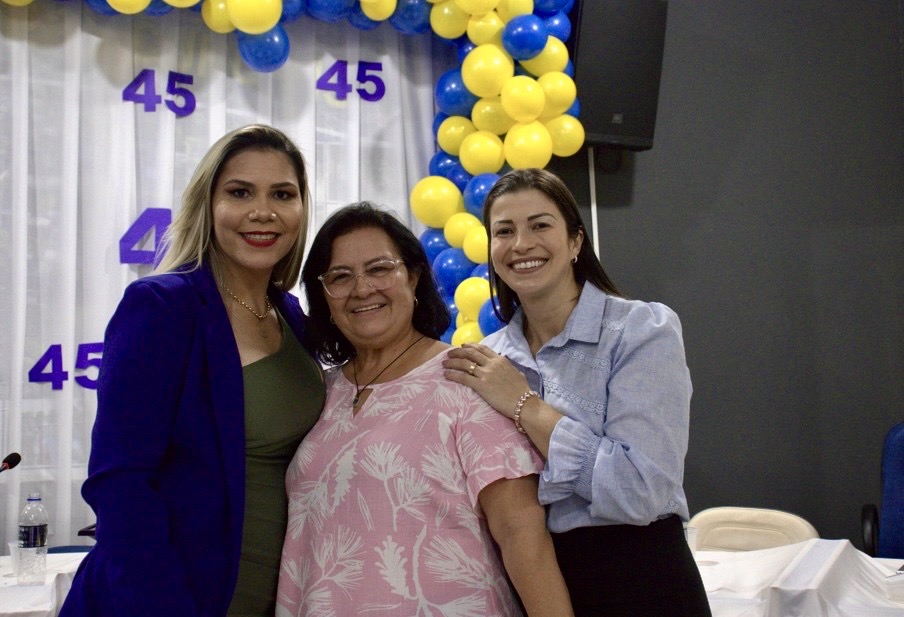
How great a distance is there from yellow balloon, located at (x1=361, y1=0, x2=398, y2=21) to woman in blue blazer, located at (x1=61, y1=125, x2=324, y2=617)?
6.26 feet

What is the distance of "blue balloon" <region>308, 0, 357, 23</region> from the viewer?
3688mm

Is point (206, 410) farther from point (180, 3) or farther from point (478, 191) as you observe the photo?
point (180, 3)

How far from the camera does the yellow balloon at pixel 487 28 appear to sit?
3.65 metres

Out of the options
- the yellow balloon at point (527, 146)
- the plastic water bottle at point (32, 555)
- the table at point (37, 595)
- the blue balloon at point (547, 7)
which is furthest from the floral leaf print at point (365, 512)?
the blue balloon at point (547, 7)

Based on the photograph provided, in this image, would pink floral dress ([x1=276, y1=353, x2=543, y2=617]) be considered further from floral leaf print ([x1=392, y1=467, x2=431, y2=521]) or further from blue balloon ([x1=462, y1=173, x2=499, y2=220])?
blue balloon ([x1=462, y1=173, x2=499, y2=220])

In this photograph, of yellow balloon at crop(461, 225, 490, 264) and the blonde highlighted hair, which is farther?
yellow balloon at crop(461, 225, 490, 264)

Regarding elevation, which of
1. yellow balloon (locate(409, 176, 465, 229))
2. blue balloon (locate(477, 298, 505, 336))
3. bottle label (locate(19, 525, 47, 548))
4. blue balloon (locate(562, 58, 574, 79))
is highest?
blue balloon (locate(562, 58, 574, 79))

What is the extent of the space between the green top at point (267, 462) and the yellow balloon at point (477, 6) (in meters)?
2.18

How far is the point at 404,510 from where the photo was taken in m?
1.65

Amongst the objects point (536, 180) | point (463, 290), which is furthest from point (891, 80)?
point (536, 180)

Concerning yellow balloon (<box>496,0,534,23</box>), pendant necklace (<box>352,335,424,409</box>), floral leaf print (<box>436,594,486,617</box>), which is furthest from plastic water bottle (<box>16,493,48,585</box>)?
yellow balloon (<box>496,0,534,23</box>)

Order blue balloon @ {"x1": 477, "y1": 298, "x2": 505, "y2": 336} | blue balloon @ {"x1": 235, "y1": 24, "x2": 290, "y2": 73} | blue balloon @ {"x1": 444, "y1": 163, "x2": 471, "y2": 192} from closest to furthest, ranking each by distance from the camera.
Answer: blue balloon @ {"x1": 477, "y1": 298, "x2": 505, "y2": 336} < blue balloon @ {"x1": 235, "y1": 24, "x2": 290, "y2": 73} < blue balloon @ {"x1": 444, "y1": 163, "x2": 471, "y2": 192}

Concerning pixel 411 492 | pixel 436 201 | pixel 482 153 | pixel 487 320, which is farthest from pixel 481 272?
pixel 411 492

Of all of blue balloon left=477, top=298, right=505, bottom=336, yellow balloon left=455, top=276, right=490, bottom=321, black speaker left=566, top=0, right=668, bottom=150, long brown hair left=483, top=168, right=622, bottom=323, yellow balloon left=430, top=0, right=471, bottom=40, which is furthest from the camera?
black speaker left=566, top=0, right=668, bottom=150
